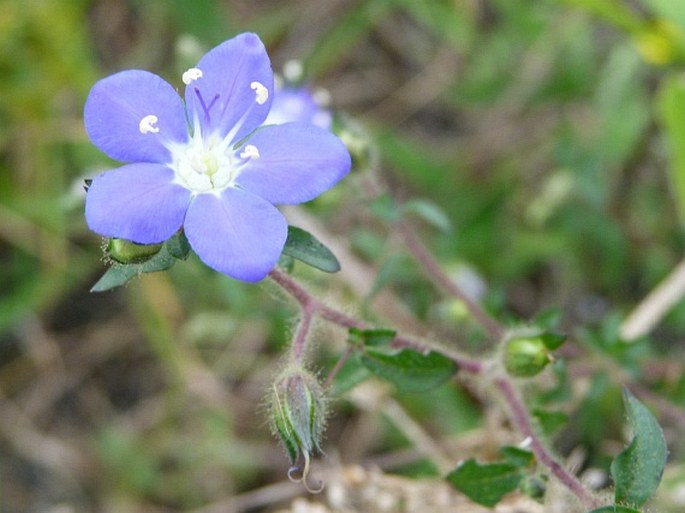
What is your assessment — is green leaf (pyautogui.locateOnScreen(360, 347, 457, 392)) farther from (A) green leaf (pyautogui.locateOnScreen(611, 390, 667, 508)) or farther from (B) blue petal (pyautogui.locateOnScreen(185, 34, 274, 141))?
(B) blue petal (pyautogui.locateOnScreen(185, 34, 274, 141))

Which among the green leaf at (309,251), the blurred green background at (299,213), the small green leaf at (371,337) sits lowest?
the blurred green background at (299,213)

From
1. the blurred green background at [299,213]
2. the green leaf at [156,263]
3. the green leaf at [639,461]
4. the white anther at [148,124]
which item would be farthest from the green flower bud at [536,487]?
the blurred green background at [299,213]

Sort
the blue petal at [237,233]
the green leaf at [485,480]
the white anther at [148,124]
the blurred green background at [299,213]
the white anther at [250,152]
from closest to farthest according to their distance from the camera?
the blue petal at [237,233], the white anther at [148,124], the white anther at [250,152], the green leaf at [485,480], the blurred green background at [299,213]

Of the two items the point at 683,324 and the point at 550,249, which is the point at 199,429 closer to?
the point at 550,249

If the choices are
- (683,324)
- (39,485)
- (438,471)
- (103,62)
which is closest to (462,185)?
(683,324)

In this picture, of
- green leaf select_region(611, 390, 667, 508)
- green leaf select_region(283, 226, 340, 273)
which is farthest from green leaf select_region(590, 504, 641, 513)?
green leaf select_region(283, 226, 340, 273)

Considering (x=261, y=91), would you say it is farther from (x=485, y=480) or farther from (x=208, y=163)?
(x=485, y=480)

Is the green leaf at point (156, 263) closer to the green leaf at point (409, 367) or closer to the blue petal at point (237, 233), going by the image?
the blue petal at point (237, 233)

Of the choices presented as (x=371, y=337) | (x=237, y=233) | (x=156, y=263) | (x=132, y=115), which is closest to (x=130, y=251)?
(x=156, y=263)
